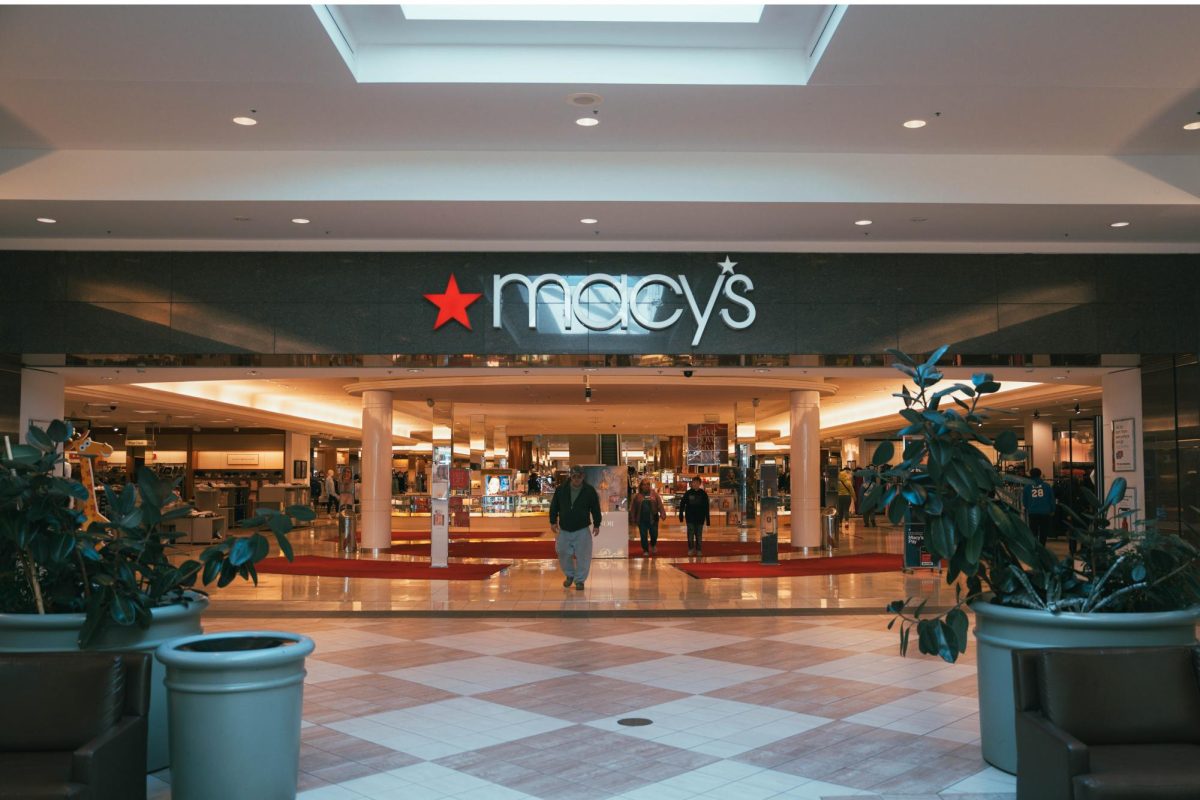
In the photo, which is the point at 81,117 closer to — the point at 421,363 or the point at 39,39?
the point at 39,39

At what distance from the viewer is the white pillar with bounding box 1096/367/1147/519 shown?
35.9ft

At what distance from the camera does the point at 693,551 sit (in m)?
19.2

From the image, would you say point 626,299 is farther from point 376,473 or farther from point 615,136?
point 376,473

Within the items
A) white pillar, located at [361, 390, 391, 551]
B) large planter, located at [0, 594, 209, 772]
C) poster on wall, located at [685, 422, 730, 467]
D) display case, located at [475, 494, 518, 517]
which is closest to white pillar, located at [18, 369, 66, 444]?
large planter, located at [0, 594, 209, 772]

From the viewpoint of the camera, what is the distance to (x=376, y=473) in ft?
64.3

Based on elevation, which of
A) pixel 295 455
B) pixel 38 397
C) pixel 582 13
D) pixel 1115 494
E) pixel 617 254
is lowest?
pixel 1115 494

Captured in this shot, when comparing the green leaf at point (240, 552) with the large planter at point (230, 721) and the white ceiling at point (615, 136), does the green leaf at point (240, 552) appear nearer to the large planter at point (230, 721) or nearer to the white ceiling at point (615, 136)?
the large planter at point (230, 721)

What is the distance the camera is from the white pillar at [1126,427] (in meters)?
11.0

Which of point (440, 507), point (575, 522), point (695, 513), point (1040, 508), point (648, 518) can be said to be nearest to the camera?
point (575, 522)

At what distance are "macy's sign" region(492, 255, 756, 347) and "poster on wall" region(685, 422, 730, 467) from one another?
49.3 feet

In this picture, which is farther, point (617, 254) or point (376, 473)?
point (376, 473)

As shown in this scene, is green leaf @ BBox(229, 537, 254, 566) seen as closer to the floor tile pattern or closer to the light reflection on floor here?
the floor tile pattern

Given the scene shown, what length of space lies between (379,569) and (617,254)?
8772mm

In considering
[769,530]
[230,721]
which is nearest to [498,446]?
[769,530]
